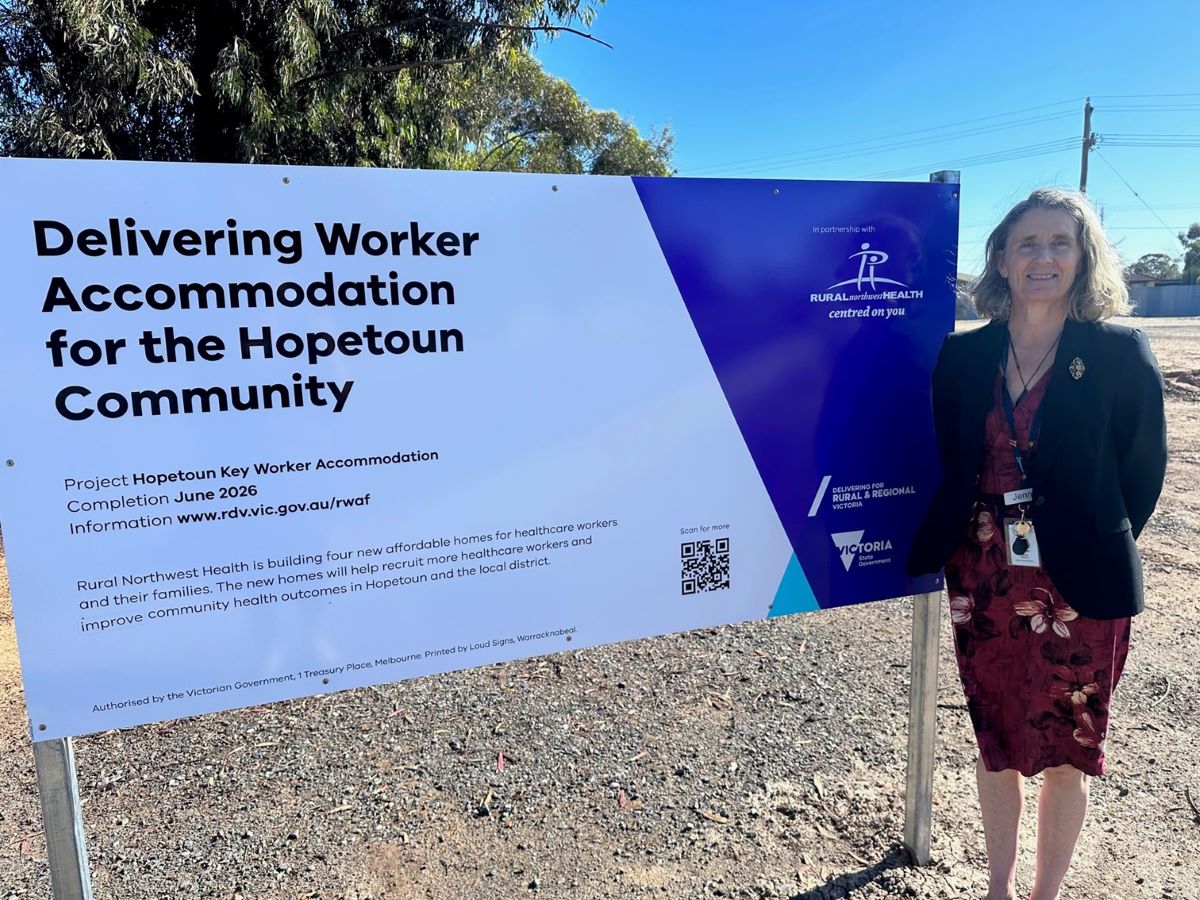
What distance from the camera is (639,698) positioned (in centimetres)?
364

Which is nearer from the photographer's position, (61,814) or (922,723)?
(61,814)

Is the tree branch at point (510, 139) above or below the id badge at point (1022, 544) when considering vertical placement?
above

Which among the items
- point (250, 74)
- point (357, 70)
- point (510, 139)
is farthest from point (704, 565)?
point (510, 139)

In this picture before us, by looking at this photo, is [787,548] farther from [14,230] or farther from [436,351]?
[14,230]

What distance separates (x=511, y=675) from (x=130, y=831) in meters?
1.68

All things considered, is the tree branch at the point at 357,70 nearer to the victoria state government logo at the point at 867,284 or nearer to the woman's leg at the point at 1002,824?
the victoria state government logo at the point at 867,284

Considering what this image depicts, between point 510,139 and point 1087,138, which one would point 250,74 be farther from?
point 1087,138

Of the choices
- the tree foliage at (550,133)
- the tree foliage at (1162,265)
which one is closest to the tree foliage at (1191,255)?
the tree foliage at (1162,265)

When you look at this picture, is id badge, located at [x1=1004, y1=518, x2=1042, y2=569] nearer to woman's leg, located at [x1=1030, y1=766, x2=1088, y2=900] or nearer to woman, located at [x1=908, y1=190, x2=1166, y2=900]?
woman, located at [x1=908, y1=190, x2=1166, y2=900]

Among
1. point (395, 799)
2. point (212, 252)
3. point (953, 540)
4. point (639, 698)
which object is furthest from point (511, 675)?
point (212, 252)

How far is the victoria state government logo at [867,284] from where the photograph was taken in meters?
2.26

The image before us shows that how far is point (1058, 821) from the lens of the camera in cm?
224

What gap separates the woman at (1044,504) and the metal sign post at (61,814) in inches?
90.1

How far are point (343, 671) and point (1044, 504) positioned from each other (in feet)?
6.18
